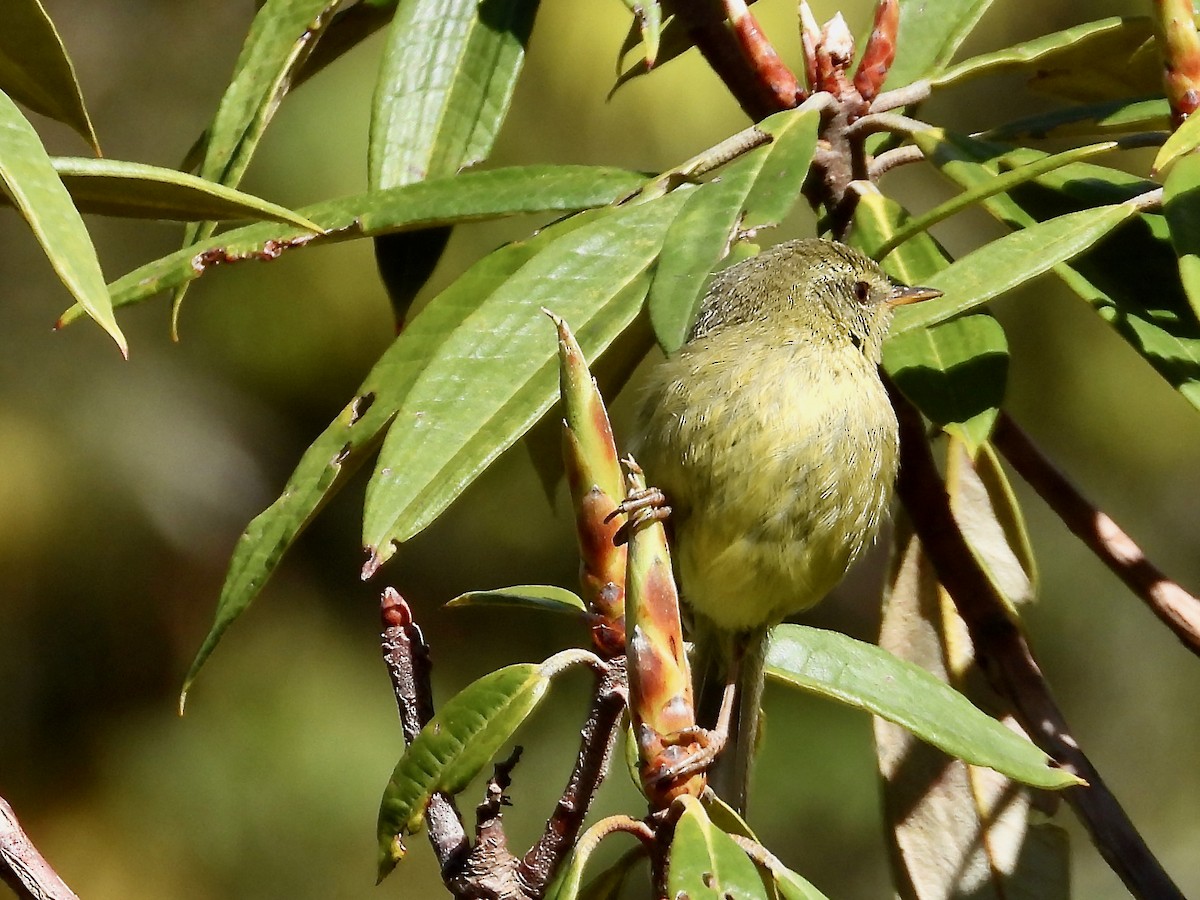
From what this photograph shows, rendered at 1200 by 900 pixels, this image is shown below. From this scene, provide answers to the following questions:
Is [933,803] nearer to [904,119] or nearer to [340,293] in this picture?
[904,119]

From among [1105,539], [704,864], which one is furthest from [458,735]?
[1105,539]

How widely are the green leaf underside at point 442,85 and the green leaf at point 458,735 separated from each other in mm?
875

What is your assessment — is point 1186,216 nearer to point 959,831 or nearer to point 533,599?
point 533,599

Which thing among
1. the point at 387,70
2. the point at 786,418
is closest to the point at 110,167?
the point at 387,70

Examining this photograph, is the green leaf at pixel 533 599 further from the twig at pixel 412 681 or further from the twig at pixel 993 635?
the twig at pixel 993 635

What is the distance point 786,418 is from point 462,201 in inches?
24.2

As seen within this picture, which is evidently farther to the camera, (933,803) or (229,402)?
(229,402)

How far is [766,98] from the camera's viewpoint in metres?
2.07

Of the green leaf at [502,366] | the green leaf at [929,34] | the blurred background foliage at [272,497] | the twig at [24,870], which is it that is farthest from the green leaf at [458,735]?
the blurred background foliage at [272,497]

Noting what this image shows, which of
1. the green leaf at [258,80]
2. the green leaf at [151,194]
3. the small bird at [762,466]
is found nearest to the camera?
the green leaf at [151,194]

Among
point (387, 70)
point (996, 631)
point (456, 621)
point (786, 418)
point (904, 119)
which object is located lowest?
point (456, 621)

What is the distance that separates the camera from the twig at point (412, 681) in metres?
1.55

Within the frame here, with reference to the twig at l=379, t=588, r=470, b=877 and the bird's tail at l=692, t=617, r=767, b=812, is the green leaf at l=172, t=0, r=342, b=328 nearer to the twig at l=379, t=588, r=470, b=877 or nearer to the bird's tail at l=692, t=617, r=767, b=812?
the twig at l=379, t=588, r=470, b=877

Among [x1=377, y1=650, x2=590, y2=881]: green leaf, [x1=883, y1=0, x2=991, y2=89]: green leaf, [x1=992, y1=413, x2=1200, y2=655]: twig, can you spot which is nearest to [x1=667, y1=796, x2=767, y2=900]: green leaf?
[x1=377, y1=650, x2=590, y2=881]: green leaf
